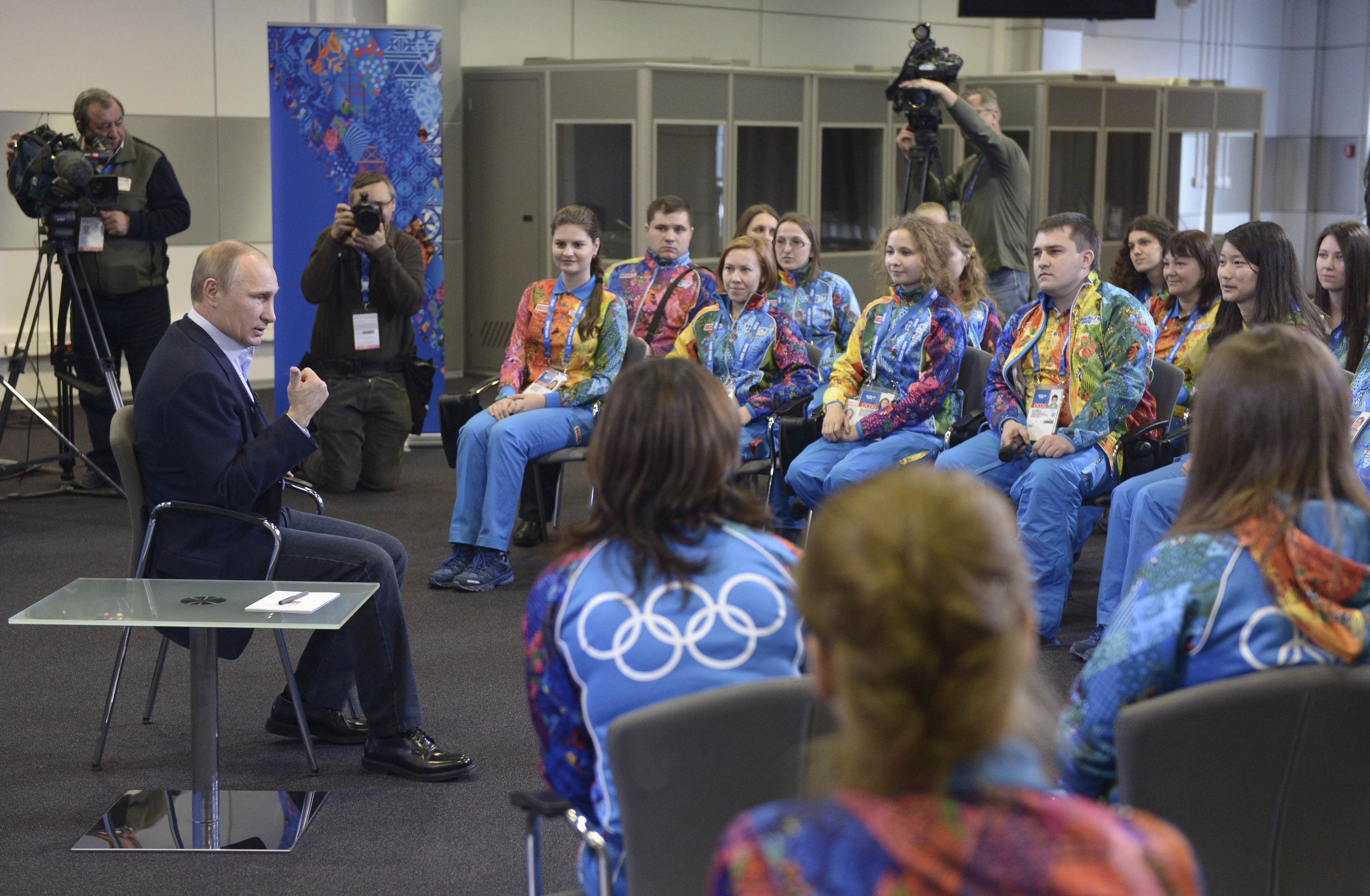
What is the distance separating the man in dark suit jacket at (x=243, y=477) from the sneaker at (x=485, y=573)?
4.51ft

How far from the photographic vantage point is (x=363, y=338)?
5.74m

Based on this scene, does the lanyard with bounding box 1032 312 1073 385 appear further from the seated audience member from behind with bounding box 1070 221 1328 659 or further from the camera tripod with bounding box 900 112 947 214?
the camera tripod with bounding box 900 112 947 214

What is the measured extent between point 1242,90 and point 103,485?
365 inches

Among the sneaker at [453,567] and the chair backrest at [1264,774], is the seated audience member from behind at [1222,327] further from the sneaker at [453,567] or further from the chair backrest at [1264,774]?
the sneaker at [453,567]

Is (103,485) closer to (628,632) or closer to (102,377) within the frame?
(102,377)

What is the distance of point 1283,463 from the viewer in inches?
64.4

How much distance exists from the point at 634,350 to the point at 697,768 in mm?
3385

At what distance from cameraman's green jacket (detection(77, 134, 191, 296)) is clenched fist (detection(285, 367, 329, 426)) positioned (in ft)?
9.71

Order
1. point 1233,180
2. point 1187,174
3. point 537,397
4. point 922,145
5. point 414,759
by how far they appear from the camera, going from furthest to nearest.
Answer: point 1233,180, point 1187,174, point 922,145, point 537,397, point 414,759

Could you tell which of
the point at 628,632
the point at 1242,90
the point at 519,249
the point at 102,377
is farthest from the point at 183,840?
the point at 1242,90

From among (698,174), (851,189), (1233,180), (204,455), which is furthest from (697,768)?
(1233,180)

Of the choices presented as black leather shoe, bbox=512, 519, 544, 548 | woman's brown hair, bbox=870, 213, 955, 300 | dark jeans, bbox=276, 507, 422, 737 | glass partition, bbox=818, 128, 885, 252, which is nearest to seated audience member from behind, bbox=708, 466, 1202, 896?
dark jeans, bbox=276, 507, 422, 737

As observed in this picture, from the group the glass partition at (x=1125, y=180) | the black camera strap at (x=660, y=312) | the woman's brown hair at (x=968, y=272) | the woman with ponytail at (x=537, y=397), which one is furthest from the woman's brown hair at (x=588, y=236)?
the glass partition at (x=1125, y=180)

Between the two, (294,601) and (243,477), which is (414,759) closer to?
(294,601)
